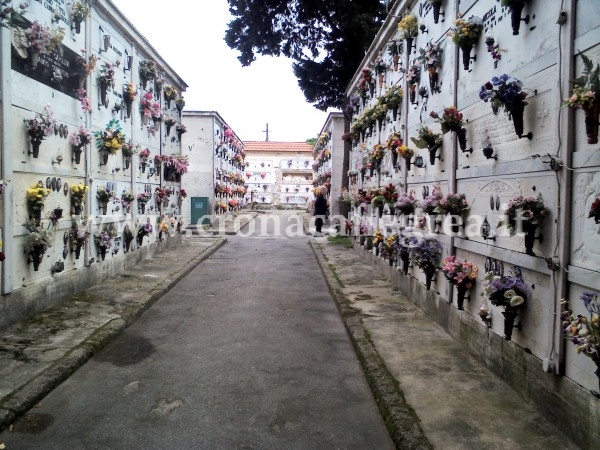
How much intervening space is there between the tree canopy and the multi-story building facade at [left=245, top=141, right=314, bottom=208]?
104 feet

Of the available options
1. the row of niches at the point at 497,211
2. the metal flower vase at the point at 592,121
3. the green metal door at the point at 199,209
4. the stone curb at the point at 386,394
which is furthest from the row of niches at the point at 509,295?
the green metal door at the point at 199,209

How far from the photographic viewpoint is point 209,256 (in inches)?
537

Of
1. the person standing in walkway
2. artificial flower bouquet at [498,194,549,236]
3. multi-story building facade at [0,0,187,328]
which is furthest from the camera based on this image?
the person standing in walkway

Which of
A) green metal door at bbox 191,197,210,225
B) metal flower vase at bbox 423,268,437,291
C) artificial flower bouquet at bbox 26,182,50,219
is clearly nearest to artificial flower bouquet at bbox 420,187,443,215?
metal flower vase at bbox 423,268,437,291

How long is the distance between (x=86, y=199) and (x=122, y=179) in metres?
1.87

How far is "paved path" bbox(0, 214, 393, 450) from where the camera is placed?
12.1 feet

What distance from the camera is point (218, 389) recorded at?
14.9ft

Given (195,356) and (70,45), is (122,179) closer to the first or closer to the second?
(70,45)

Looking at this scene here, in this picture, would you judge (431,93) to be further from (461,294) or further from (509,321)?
(509,321)

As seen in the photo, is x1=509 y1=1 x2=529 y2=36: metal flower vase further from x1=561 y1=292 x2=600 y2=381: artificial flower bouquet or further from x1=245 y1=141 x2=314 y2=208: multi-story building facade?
x1=245 y1=141 x2=314 y2=208: multi-story building facade

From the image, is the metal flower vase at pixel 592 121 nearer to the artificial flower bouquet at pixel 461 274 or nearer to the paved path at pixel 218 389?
the artificial flower bouquet at pixel 461 274

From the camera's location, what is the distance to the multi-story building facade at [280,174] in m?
50.2

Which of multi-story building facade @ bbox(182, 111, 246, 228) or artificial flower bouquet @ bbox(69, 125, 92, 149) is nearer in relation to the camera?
artificial flower bouquet @ bbox(69, 125, 92, 149)

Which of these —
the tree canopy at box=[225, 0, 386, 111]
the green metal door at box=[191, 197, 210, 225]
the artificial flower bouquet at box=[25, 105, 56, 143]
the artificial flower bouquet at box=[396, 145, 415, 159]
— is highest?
the tree canopy at box=[225, 0, 386, 111]
